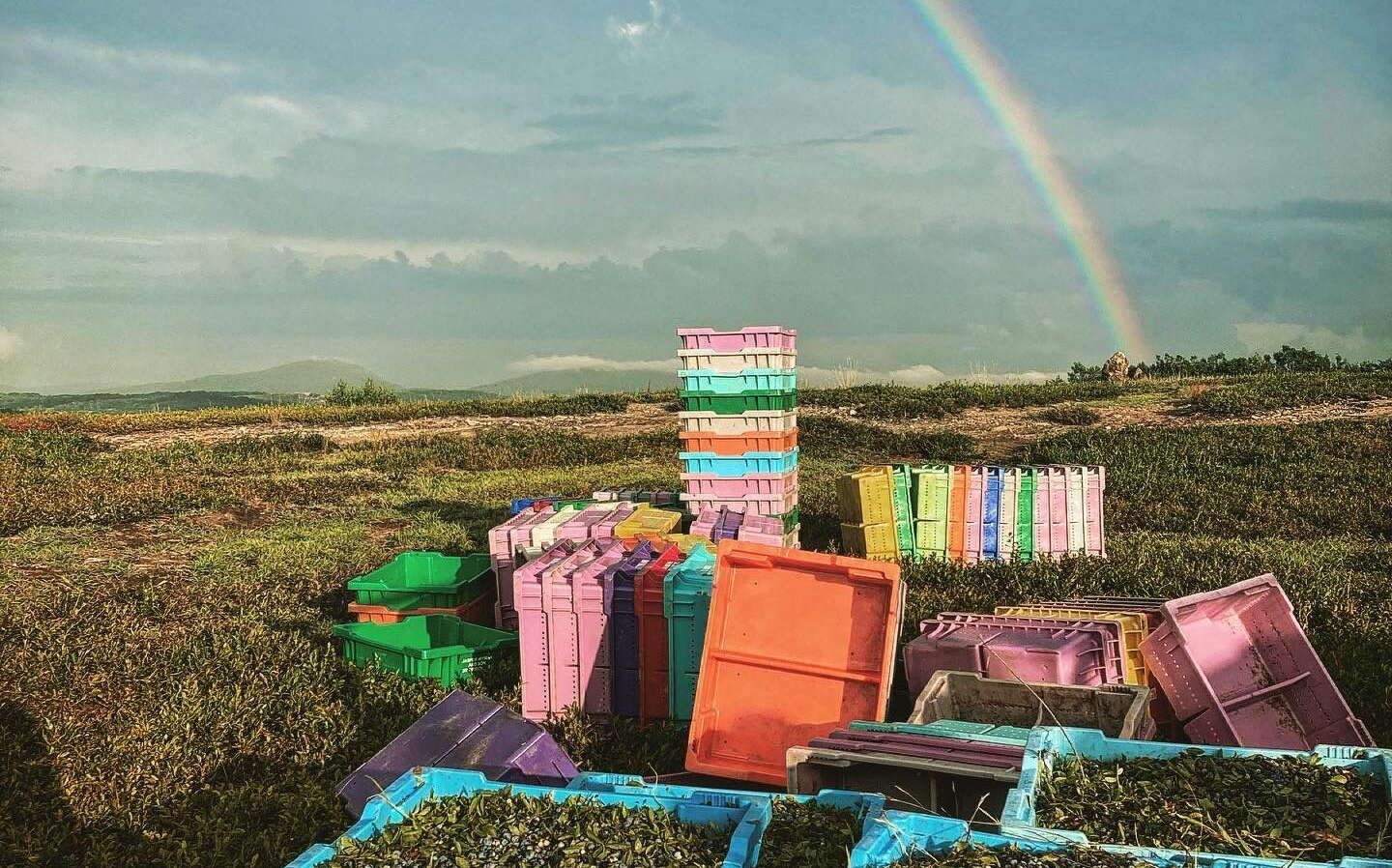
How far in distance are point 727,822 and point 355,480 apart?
1513 centimetres

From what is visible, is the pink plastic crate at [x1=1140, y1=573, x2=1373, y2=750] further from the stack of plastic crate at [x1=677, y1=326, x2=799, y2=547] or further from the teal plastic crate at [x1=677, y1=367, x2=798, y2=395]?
the teal plastic crate at [x1=677, y1=367, x2=798, y2=395]

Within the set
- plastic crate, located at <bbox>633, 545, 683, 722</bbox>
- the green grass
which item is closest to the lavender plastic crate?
plastic crate, located at <bbox>633, 545, 683, 722</bbox>

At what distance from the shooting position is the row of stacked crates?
1002 centimetres

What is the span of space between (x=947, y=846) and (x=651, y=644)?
10.6 ft

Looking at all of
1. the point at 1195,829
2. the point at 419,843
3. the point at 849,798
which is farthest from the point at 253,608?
the point at 1195,829

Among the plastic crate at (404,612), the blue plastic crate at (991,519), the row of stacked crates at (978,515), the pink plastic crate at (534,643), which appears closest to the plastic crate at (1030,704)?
the pink plastic crate at (534,643)

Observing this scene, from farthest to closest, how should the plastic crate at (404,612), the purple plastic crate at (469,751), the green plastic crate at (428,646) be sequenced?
the plastic crate at (404,612), the green plastic crate at (428,646), the purple plastic crate at (469,751)

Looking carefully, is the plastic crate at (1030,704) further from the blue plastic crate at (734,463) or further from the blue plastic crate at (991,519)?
the blue plastic crate at (991,519)

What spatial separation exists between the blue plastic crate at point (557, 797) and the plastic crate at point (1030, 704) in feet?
5.80

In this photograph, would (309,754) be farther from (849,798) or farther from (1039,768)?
(1039,768)

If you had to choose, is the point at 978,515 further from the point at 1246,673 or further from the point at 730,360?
the point at 1246,673

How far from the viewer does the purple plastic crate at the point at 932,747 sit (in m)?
3.92

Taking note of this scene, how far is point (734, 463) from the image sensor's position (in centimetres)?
987

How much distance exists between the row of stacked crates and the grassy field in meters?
0.46
